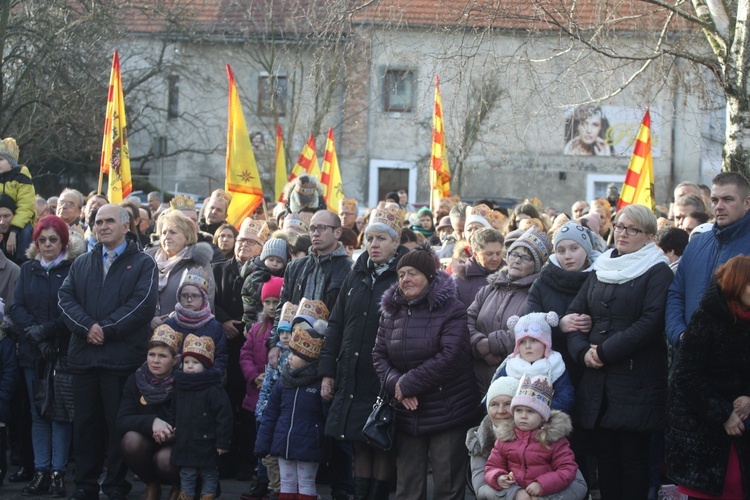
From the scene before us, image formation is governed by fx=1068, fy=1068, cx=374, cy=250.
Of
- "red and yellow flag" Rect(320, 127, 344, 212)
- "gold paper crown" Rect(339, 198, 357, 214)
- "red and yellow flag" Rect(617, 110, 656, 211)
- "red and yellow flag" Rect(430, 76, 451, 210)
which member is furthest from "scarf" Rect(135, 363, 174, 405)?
"red and yellow flag" Rect(320, 127, 344, 212)

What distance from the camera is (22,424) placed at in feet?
28.8

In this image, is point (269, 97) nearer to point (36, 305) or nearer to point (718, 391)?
point (36, 305)

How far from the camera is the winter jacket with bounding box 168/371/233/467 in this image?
7.62m

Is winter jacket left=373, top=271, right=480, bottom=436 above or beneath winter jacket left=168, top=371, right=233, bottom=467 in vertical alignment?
above

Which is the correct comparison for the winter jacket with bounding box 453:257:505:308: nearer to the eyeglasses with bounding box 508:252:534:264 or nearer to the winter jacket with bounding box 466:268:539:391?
the winter jacket with bounding box 466:268:539:391

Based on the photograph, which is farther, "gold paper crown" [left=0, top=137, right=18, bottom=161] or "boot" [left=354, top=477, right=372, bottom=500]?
"gold paper crown" [left=0, top=137, right=18, bottom=161]

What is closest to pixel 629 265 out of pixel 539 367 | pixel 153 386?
pixel 539 367

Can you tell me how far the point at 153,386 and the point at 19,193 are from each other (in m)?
3.45

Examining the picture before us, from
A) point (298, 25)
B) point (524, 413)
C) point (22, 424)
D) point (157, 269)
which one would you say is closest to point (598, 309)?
point (524, 413)

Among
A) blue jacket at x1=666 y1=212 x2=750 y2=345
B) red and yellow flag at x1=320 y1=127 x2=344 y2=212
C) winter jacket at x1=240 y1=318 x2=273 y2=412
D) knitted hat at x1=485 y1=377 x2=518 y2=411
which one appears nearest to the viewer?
blue jacket at x1=666 y1=212 x2=750 y2=345

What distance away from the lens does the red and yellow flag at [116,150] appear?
38.1ft

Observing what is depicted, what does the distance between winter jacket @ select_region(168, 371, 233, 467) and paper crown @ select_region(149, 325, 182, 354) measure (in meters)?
0.23

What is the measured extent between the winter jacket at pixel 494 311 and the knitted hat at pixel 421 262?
0.53 meters

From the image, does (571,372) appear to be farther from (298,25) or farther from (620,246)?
(298,25)
